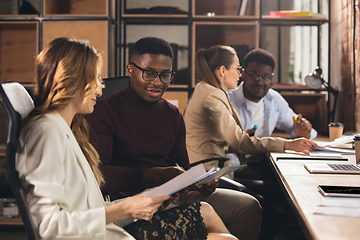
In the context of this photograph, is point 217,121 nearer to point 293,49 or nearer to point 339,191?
point 339,191

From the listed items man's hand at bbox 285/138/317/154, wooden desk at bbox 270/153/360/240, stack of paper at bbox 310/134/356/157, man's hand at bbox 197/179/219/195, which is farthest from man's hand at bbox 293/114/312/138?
man's hand at bbox 197/179/219/195

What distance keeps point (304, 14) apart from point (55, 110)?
2540 millimetres

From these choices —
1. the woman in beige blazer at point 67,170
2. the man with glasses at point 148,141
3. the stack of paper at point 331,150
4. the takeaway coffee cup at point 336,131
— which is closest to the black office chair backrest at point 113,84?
the man with glasses at point 148,141

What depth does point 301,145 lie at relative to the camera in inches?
70.8

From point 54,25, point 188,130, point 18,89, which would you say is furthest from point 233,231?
point 54,25

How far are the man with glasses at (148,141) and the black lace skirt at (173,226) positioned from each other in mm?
306

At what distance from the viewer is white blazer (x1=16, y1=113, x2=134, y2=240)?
77cm

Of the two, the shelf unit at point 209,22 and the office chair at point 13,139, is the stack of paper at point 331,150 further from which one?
the office chair at point 13,139

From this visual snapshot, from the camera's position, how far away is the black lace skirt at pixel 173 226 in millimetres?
1000

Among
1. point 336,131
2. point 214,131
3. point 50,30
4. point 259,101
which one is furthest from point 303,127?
point 50,30

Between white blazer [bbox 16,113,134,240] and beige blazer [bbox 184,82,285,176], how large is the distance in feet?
3.77

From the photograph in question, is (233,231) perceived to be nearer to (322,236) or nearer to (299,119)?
(322,236)

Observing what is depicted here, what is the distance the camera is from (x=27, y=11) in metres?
2.82

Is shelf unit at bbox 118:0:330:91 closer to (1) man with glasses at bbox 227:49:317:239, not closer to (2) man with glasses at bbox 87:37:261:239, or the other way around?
(1) man with glasses at bbox 227:49:317:239
